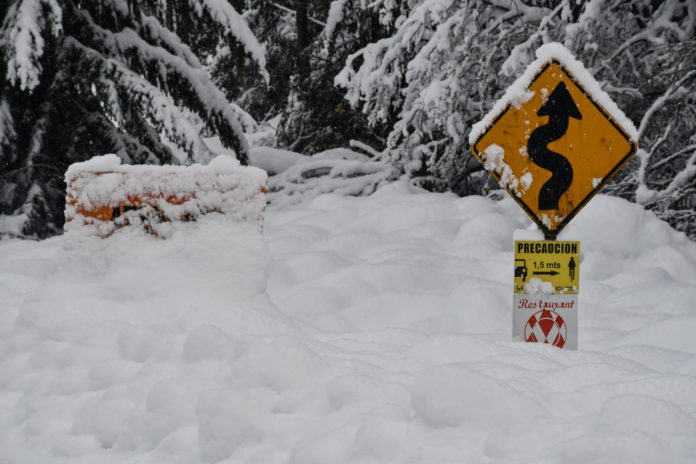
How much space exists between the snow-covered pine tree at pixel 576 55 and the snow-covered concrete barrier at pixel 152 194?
307 centimetres

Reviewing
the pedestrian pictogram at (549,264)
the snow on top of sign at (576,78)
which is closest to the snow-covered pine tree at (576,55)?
the snow on top of sign at (576,78)

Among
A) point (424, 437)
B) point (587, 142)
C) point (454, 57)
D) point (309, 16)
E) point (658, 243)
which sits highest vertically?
point (309, 16)

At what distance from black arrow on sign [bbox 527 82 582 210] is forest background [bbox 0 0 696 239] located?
8.79 feet

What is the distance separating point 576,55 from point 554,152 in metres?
2.93

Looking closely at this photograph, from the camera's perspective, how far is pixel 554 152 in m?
2.91

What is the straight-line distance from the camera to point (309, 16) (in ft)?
46.0

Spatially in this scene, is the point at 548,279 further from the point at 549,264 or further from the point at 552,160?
the point at 552,160

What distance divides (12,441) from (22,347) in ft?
2.60

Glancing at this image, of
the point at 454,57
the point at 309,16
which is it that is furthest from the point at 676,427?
the point at 309,16

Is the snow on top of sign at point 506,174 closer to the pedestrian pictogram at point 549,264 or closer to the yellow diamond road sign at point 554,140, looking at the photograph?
the yellow diamond road sign at point 554,140

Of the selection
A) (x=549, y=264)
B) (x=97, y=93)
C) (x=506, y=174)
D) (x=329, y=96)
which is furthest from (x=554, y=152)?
(x=329, y=96)

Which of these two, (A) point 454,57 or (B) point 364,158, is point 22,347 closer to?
(A) point 454,57

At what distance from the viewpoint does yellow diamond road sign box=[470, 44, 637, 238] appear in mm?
2830

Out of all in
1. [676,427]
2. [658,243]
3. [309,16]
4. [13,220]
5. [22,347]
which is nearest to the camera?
[676,427]
